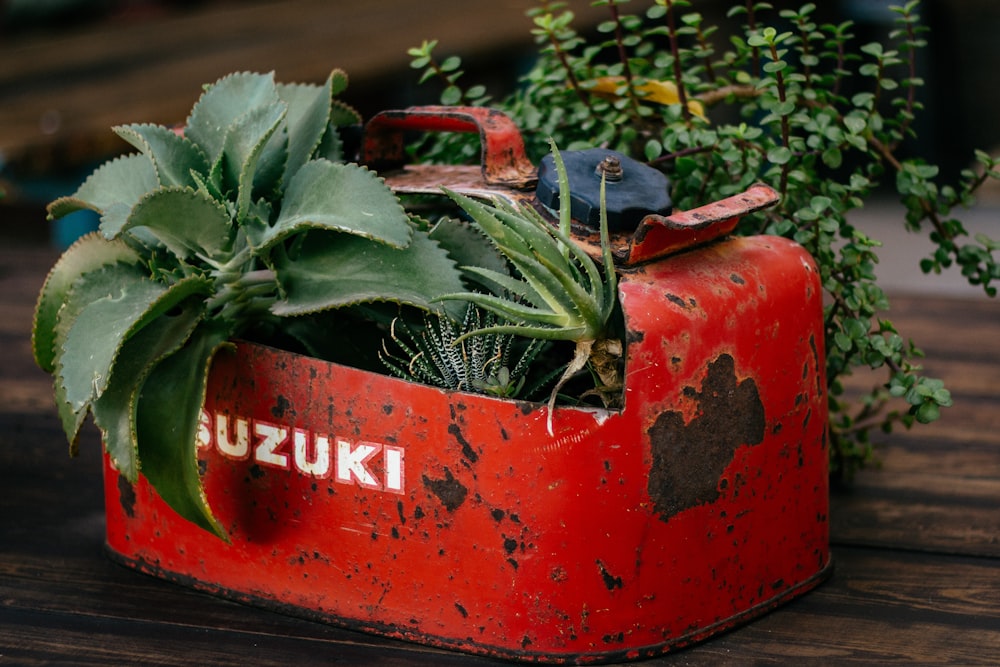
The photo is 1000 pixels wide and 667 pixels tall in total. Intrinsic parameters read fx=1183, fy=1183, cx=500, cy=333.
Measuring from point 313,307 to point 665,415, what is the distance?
27 centimetres

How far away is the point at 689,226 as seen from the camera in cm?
85

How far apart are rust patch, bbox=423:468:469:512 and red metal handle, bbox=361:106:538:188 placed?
268mm

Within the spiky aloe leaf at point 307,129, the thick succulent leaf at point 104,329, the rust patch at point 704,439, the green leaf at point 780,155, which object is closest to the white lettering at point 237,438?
the thick succulent leaf at point 104,329

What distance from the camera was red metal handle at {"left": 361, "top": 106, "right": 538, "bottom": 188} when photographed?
1.00 m

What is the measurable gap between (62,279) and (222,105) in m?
0.20

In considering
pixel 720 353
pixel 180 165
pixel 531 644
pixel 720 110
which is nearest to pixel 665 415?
pixel 720 353

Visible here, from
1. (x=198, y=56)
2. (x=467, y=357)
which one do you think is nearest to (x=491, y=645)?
(x=467, y=357)

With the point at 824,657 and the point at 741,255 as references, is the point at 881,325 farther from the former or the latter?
the point at 824,657

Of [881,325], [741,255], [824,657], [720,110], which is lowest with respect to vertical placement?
[720,110]

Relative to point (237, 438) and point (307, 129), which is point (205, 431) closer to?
point (237, 438)

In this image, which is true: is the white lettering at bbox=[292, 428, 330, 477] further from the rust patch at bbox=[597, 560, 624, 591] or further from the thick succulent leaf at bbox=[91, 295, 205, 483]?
the rust patch at bbox=[597, 560, 624, 591]

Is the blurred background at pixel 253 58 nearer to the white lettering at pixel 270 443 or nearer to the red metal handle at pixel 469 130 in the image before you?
the red metal handle at pixel 469 130

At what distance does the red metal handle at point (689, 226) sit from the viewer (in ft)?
2.78

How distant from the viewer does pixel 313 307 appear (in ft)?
2.85
